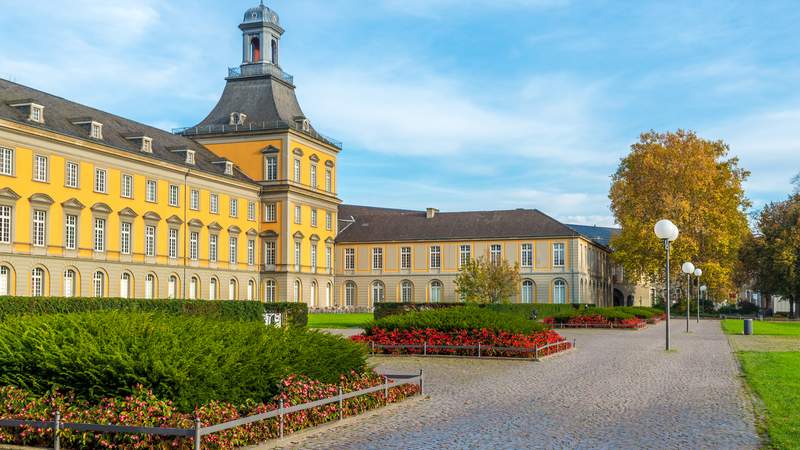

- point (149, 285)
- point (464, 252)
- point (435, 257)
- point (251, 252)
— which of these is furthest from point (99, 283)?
point (464, 252)

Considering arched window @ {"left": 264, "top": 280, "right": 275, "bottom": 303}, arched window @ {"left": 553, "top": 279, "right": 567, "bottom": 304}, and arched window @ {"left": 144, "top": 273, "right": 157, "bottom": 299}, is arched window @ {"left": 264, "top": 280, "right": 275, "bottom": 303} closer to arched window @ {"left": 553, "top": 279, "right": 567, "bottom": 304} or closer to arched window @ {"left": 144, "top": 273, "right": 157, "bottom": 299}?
arched window @ {"left": 144, "top": 273, "right": 157, "bottom": 299}

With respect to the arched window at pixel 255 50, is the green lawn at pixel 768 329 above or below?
below

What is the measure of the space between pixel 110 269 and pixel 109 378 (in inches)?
1870

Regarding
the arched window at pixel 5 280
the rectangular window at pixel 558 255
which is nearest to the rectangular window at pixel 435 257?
the rectangular window at pixel 558 255

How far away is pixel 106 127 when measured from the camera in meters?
59.0

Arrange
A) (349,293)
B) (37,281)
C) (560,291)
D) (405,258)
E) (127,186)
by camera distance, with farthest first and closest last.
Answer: (349,293), (405,258), (560,291), (127,186), (37,281)

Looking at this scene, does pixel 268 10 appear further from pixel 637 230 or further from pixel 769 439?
pixel 769 439

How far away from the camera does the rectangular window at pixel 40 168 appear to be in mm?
50031

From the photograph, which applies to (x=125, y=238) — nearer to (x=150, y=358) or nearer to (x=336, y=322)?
(x=336, y=322)

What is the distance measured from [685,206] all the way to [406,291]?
104 ft

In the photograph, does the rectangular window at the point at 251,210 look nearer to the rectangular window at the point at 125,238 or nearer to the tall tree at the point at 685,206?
the rectangular window at the point at 125,238

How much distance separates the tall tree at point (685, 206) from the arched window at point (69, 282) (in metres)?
39.6

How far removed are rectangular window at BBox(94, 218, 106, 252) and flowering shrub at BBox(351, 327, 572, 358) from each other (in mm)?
33765

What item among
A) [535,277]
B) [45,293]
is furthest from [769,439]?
[535,277]
